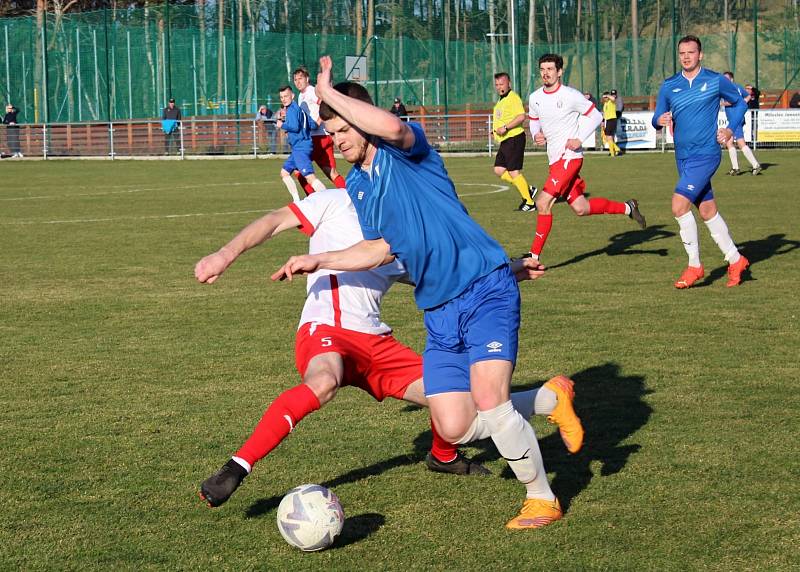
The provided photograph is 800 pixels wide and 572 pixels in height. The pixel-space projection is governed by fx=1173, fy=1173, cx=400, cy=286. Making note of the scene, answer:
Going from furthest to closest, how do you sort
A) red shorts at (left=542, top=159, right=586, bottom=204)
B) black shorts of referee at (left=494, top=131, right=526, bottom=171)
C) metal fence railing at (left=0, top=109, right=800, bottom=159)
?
metal fence railing at (left=0, top=109, right=800, bottom=159)
black shorts of referee at (left=494, top=131, right=526, bottom=171)
red shorts at (left=542, top=159, right=586, bottom=204)

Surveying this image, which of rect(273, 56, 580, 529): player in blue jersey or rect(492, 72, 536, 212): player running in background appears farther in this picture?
rect(492, 72, 536, 212): player running in background

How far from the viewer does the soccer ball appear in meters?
4.58

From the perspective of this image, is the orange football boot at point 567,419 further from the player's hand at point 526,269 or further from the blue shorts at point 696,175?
the blue shorts at point 696,175

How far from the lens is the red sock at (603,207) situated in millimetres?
13508

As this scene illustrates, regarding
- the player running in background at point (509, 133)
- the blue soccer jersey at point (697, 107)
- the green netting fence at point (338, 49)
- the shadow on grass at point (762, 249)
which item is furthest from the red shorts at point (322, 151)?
the green netting fence at point (338, 49)

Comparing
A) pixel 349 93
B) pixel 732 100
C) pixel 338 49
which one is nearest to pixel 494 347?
pixel 349 93

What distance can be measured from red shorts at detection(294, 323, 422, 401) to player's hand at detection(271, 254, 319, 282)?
0.60 m

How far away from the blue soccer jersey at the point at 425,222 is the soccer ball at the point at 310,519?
935 millimetres

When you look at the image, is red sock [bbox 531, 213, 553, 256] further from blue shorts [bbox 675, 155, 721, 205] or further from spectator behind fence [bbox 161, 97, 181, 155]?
spectator behind fence [bbox 161, 97, 181, 155]

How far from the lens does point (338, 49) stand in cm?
4844

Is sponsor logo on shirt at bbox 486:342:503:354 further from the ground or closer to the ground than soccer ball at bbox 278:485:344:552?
further from the ground

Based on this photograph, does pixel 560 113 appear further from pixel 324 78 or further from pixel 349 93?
pixel 324 78

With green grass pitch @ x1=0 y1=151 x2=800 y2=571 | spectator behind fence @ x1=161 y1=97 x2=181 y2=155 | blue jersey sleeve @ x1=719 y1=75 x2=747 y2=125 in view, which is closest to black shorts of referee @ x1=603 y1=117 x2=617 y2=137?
spectator behind fence @ x1=161 y1=97 x2=181 y2=155

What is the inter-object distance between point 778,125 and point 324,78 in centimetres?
3330
